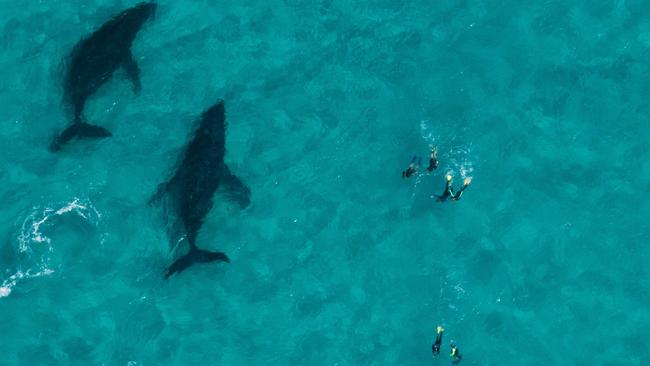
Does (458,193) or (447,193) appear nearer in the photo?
(447,193)

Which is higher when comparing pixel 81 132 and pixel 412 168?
pixel 81 132

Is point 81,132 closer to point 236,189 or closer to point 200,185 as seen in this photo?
point 200,185

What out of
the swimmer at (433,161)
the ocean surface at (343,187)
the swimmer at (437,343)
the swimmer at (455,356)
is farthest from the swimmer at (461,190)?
the swimmer at (455,356)

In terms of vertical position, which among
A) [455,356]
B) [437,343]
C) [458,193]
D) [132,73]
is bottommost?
[455,356]

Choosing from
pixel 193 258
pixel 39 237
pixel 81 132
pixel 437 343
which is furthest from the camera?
pixel 81 132

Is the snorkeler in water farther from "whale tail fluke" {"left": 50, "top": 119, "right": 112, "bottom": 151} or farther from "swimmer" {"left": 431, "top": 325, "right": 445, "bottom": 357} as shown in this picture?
"whale tail fluke" {"left": 50, "top": 119, "right": 112, "bottom": 151}

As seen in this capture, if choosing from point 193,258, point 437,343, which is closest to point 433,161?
point 437,343

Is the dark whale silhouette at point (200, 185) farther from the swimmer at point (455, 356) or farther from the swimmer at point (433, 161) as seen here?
the swimmer at point (455, 356)
